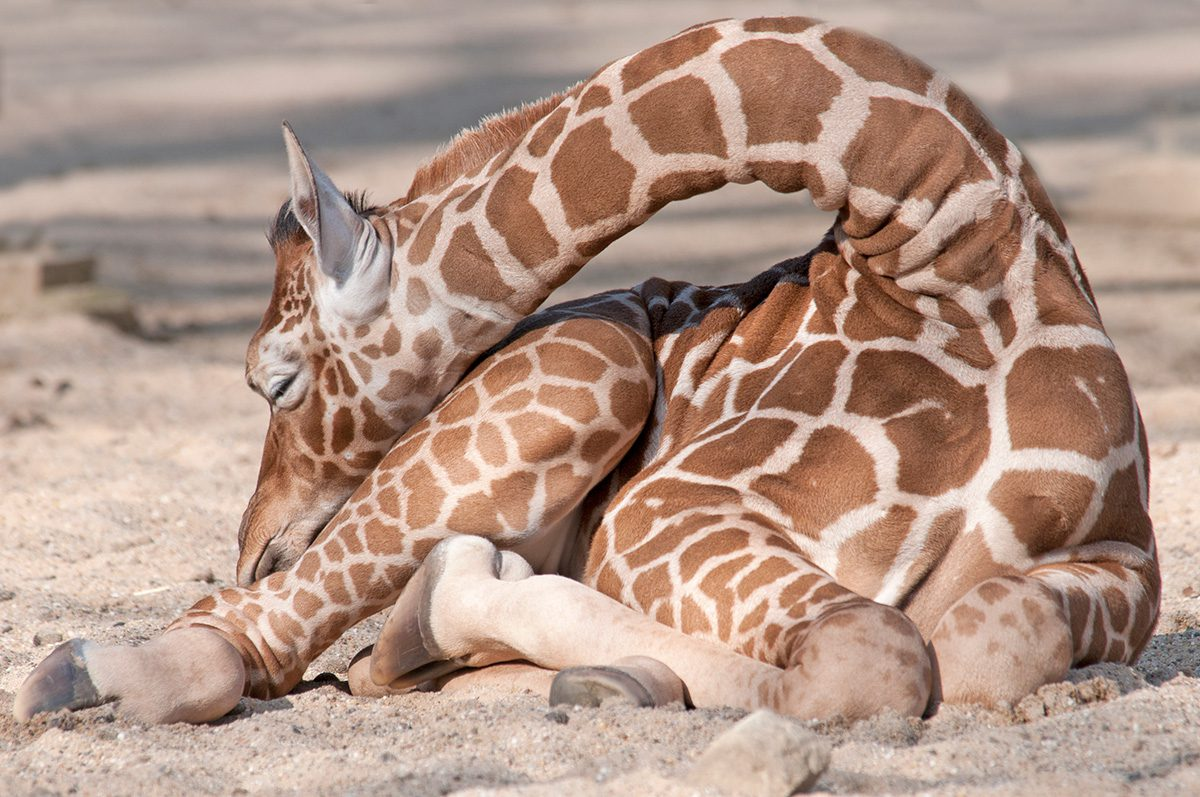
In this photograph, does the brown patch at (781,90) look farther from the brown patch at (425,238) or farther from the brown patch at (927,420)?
the brown patch at (425,238)

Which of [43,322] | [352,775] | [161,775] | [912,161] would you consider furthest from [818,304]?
[43,322]

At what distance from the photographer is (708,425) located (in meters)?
3.25

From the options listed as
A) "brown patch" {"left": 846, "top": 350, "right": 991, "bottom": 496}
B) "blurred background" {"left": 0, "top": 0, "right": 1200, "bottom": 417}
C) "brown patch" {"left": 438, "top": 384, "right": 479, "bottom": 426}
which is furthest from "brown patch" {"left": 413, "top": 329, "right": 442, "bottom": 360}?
"blurred background" {"left": 0, "top": 0, "right": 1200, "bottom": 417}

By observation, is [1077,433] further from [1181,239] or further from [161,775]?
[1181,239]

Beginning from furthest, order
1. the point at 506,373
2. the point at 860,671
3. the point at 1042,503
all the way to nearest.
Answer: the point at 506,373 → the point at 1042,503 → the point at 860,671

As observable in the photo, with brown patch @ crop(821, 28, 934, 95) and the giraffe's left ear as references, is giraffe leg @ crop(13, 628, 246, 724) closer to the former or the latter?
the giraffe's left ear

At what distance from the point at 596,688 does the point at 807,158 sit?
1.09m

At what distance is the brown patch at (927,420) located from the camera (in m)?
2.92

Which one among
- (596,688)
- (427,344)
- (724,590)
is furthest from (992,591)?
(427,344)

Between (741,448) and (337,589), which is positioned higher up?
(741,448)

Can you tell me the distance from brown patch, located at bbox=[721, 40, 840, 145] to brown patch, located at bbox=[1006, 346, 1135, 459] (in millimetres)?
623

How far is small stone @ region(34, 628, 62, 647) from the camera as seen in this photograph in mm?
3623

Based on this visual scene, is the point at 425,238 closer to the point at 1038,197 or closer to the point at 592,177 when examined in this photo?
the point at 592,177

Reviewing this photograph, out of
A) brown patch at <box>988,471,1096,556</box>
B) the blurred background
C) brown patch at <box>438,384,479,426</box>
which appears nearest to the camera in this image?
brown patch at <box>988,471,1096,556</box>
